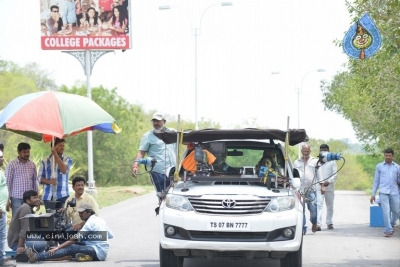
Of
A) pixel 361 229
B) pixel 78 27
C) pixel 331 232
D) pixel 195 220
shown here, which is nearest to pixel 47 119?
pixel 195 220

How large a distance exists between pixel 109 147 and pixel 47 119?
4209 cm

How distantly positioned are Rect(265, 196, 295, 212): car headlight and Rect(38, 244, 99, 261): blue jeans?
310cm

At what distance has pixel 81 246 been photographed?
13.4 metres

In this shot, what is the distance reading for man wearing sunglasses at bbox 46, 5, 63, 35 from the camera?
4100 centimetres

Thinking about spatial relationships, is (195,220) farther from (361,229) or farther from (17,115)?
(361,229)

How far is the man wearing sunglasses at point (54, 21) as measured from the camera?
41.0m

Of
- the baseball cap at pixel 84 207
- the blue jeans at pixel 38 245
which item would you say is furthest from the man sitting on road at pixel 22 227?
the baseball cap at pixel 84 207

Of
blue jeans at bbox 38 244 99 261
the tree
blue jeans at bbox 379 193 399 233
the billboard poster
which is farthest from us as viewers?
the billboard poster

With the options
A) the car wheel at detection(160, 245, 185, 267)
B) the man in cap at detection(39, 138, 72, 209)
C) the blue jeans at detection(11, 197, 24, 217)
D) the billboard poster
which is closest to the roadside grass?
the billboard poster

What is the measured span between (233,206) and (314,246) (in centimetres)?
483

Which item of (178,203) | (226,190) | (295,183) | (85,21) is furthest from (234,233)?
(85,21)

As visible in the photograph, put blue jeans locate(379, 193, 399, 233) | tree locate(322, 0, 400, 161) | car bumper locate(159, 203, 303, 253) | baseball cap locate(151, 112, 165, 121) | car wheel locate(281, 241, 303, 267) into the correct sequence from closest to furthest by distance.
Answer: car bumper locate(159, 203, 303, 253), car wheel locate(281, 241, 303, 267), baseball cap locate(151, 112, 165, 121), tree locate(322, 0, 400, 161), blue jeans locate(379, 193, 399, 233)

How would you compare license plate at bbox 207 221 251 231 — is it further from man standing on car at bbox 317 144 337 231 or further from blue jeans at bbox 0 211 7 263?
man standing on car at bbox 317 144 337 231

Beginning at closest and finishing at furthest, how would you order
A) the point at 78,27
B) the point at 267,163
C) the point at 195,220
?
1. the point at 195,220
2. the point at 267,163
3. the point at 78,27
